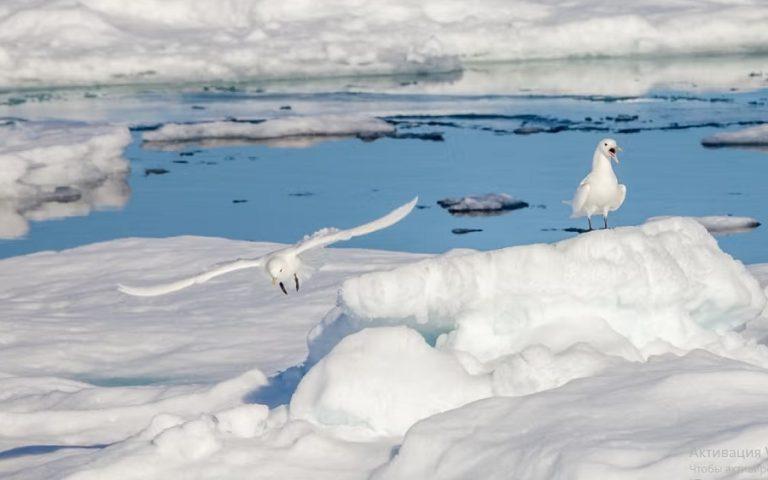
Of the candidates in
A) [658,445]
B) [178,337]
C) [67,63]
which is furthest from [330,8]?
[658,445]

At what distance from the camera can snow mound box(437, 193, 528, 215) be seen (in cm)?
1143

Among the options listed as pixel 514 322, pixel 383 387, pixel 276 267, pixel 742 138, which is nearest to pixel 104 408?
pixel 276 267

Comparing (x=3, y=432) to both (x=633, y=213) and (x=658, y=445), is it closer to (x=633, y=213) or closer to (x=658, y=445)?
(x=658, y=445)

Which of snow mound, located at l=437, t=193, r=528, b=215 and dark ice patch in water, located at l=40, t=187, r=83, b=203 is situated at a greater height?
snow mound, located at l=437, t=193, r=528, b=215

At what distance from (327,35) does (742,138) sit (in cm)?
896

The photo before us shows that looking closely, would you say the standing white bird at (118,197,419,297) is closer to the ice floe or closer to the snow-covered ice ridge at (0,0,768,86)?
the ice floe

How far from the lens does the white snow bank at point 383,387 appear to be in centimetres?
464

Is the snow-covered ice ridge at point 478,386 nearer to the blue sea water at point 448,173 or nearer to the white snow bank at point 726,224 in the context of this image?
the white snow bank at point 726,224

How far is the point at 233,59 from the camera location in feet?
67.6

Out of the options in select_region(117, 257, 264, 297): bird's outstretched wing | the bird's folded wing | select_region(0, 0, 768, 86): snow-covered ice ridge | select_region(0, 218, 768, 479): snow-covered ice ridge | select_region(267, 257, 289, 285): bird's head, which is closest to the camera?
select_region(0, 218, 768, 479): snow-covered ice ridge

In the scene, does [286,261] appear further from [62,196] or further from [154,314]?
[62,196]

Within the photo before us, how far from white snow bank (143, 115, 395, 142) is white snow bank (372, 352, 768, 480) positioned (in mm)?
11682

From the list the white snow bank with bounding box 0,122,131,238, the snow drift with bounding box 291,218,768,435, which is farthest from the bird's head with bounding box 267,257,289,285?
the white snow bank with bounding box 0,122,131,238

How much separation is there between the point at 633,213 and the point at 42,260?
5097 mm
